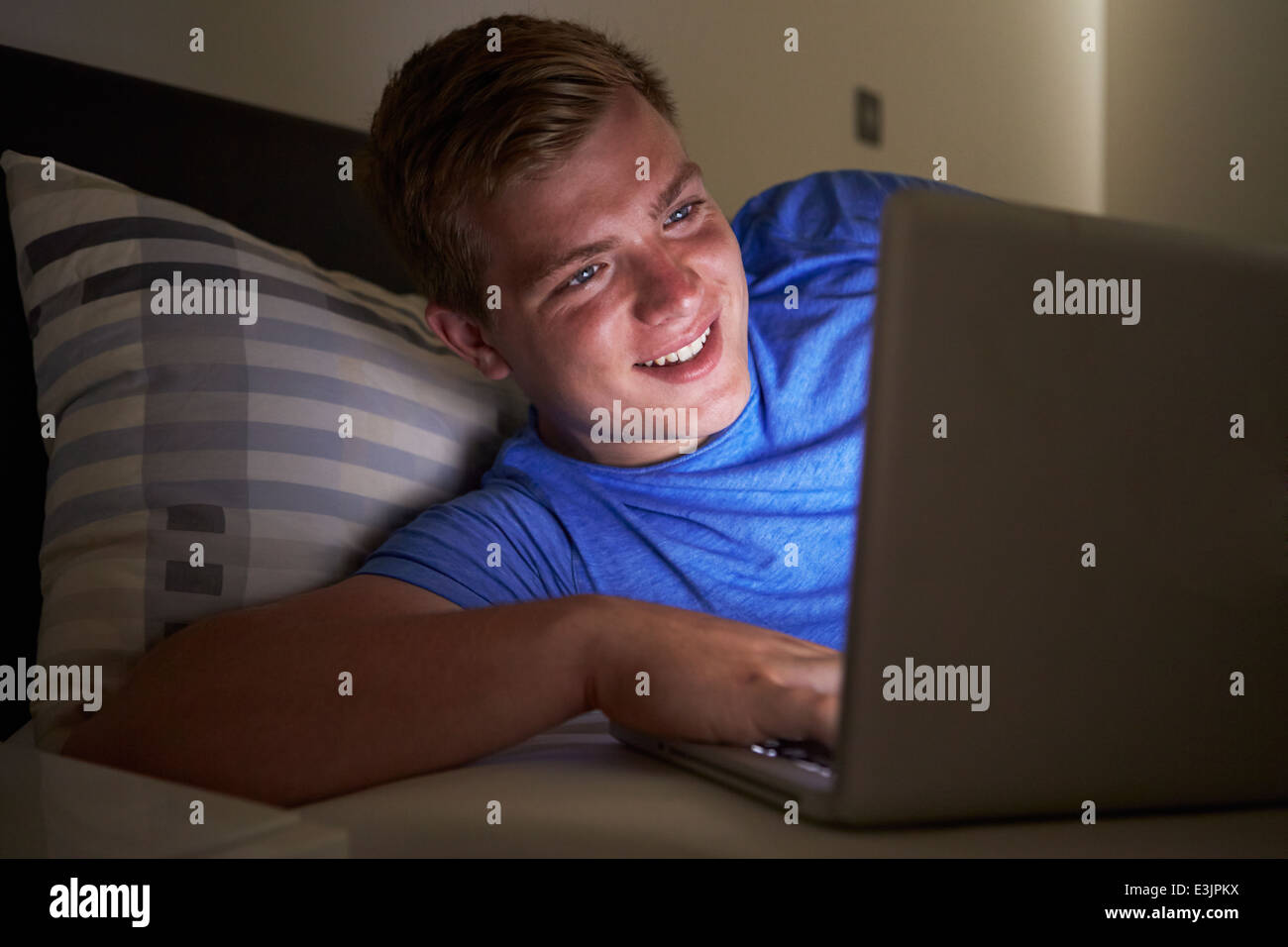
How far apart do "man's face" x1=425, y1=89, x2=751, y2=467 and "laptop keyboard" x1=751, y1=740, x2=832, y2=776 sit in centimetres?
50

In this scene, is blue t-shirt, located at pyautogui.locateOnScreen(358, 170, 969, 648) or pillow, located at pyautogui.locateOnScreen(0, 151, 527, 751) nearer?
pillow, located at pyautogui.locateOnScreen(0, 151, 527, 751)

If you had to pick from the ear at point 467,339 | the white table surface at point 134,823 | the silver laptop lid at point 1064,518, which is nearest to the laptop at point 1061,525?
the silver laptop lid at point 1064,518

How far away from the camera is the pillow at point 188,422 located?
0.98m

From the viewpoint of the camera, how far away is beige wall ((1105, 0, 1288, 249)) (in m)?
2.31

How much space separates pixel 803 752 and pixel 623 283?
57 centimetres

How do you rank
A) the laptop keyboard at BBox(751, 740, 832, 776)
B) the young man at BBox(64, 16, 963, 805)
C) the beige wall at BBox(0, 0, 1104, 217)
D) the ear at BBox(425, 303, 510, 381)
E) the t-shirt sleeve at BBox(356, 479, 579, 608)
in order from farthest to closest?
the beige wall at BBox(0, 0, 1104, 217) < the ear at BBox(425, 303, 510, 381) < the young man at BBox(64, 16, 963, 805) < the t-shirt sleeve at BBox(356, 479, 579, 608) < the laptop keyboard at BBox(751, 740, 832, 776)

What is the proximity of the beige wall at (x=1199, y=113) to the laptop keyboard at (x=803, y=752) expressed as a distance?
1921 millimetres

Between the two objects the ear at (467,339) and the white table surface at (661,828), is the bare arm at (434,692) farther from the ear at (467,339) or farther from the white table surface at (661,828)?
the ear at (467,339)

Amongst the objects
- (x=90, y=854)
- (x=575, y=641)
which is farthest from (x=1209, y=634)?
(x=90, y=854)

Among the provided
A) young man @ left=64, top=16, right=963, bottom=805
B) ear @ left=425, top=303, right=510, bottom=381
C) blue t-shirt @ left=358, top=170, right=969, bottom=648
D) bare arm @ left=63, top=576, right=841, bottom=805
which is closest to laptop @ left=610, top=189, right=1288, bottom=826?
bare arm @ left=63, top=576, right=841, bottom=805

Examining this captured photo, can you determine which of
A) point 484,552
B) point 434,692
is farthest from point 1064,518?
point 484,552

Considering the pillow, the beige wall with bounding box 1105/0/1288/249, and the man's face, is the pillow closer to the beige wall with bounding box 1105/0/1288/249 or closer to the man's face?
the man's face
